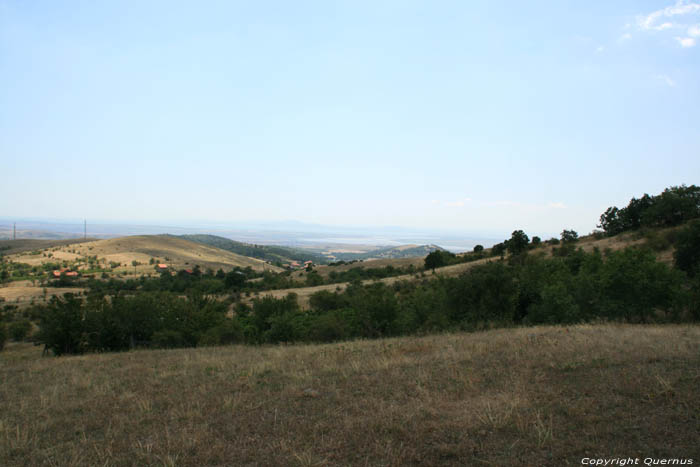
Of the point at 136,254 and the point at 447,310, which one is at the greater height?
the point at 447,310

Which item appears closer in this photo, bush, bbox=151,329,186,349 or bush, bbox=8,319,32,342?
bush, bbox=151,329,186,349

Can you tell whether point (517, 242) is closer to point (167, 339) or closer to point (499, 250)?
point (499, 250)

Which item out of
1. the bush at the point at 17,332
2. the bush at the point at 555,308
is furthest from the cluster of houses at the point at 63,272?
the bush at the point at 555,308

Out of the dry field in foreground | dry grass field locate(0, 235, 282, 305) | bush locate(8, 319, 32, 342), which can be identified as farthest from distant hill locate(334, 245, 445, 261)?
the dry field in foreground

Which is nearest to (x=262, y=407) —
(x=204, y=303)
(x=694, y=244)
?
(x=204, y=303)

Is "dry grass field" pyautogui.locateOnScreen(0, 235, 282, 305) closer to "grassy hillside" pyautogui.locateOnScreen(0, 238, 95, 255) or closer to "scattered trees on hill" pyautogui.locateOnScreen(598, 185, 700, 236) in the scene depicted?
"grassy hillside" pyautogui.locateOnScreen(0, 238, 95, 255)

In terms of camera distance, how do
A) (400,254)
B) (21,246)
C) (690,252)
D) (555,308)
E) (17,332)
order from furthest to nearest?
1. (400,254)
2. (21,246)
3. (17,332)
4. (690,252)
5. (555,308)

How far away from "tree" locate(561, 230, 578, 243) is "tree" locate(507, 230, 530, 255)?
7.53 metres

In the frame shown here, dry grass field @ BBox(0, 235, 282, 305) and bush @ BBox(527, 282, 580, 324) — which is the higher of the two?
bush @ BBox(527, 282, 580, 324)

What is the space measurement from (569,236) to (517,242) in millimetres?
10307

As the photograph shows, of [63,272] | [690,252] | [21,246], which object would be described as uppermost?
[690,252]

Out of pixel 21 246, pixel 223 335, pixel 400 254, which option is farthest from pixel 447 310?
pixel 21 246

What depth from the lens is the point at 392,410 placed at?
5.87m

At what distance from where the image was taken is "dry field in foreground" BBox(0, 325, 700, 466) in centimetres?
442
